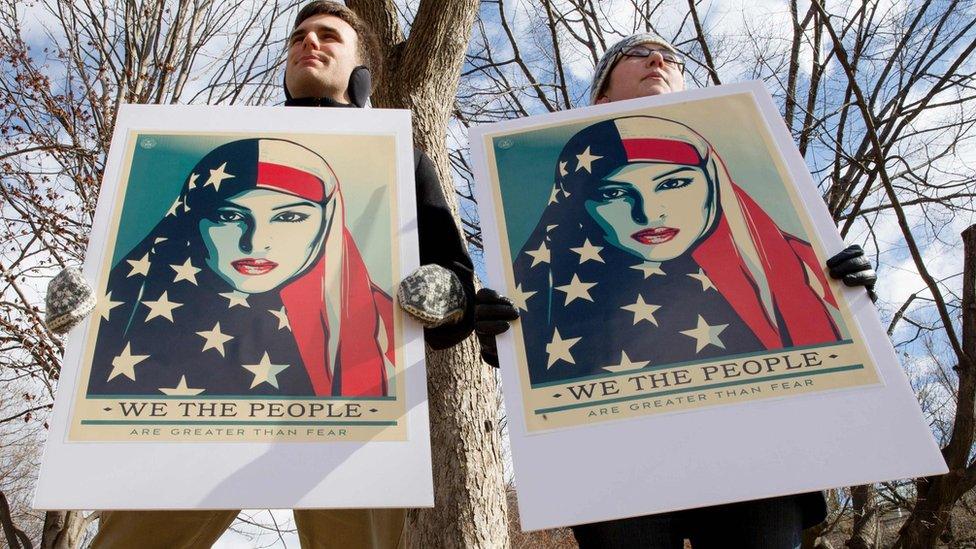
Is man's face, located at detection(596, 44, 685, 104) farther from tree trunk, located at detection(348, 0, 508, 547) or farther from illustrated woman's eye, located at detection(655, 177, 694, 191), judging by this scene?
tree trunk, located at detection(348, 0, 508, 547)

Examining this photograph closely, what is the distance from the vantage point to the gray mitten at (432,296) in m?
1.67

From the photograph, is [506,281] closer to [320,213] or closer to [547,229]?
[547,229]

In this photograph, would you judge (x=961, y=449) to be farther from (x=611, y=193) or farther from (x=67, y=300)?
(x=67, y=300)

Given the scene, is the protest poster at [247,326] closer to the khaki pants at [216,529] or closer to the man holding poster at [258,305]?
the man holding poster at [258,305]

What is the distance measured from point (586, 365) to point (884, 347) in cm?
66

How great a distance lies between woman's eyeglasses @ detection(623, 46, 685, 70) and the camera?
2383 mm

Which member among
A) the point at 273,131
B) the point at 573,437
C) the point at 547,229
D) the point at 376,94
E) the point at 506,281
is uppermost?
the point at 376,94

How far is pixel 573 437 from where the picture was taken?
1515 millimetres

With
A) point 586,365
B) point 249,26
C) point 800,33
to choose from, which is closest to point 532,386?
point 586,365

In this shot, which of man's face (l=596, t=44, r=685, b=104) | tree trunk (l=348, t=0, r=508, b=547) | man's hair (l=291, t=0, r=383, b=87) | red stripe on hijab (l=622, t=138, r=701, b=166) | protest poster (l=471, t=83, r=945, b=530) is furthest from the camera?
tree trunk (l=348, t=0, r=508, b=547)

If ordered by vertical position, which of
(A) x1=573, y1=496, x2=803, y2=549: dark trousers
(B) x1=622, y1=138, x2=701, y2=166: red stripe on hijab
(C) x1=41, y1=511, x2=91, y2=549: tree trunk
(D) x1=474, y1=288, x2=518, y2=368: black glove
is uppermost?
(C) x1=41, y1=511, x2=91, y2=549: tree trunk

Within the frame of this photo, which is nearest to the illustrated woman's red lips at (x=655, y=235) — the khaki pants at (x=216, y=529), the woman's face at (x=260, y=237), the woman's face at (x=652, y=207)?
the woman's face at (x=652, y=207)

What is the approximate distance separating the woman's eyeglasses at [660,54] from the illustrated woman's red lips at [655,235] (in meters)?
0.83

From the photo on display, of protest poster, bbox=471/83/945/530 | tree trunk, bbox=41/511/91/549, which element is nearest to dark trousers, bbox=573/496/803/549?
protest poster, bbox=471/83/945/530
